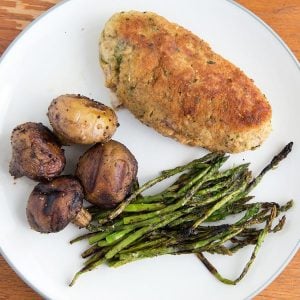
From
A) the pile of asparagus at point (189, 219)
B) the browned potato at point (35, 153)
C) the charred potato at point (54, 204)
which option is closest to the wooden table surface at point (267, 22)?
the pile of asparagus at point (189, 219)

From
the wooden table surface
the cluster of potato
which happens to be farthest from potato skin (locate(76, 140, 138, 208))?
the wooden table surface

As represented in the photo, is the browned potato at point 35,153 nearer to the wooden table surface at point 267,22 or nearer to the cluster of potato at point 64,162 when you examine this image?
the cluster of potato at point 64,162

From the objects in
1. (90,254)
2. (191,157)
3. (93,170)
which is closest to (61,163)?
(93,170)

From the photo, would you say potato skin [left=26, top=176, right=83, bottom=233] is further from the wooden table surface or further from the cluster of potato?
the wooden table surface

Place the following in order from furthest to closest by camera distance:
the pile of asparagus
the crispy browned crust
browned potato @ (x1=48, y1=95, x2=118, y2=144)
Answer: the pile of asparagus, the crispy browned crust, browned potato @ (x1=48, y1=95, x2=118, y2=144)

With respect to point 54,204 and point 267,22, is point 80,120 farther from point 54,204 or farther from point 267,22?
point 267,22

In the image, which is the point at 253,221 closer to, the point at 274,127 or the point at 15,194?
Result: the point at 274,127

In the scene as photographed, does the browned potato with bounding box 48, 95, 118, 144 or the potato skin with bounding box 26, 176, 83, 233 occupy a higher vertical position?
the browned potato with bounding box 48, 95, 118, 144
